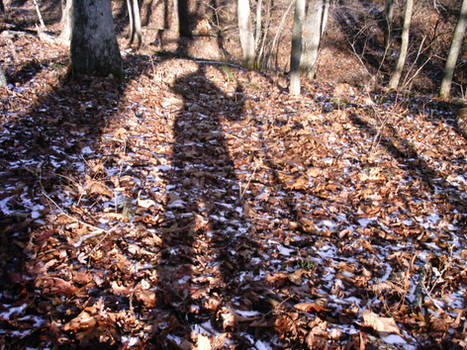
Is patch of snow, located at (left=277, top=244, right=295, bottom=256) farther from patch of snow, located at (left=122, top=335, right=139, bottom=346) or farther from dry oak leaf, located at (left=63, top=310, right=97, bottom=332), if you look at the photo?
dry oak leaf, located at (left=63, top=310, right=97, bottom=332)

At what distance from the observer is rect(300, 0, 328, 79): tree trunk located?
11430 millimetres

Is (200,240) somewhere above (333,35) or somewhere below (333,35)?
below

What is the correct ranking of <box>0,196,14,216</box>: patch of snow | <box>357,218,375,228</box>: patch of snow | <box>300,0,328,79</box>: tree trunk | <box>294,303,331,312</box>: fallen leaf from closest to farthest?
<box>294,303,331,312</box>: fallen leaf → <box>0,196,14,216</box>: patch of snow → <box>357,218,375,228</box>: patch of snow → <box>300,0,328,79</box>: tree trunk

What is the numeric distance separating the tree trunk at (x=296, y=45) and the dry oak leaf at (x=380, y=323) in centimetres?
718

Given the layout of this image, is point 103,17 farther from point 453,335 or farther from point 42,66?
point 453,335

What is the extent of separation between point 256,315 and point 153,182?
2639 millimetres

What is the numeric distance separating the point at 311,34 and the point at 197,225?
10.5 m

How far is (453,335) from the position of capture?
281cm

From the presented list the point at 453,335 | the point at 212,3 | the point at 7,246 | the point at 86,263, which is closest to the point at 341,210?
the point at 453,335

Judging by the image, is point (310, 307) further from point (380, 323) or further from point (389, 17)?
point (389, 17)

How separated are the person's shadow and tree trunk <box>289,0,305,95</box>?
2.89 m

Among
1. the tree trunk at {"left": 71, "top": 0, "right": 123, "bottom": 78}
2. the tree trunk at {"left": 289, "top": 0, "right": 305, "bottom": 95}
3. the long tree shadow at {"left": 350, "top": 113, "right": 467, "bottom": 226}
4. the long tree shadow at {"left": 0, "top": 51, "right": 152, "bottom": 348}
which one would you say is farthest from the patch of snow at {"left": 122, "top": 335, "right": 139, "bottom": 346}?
the tree trunk at {"left": 289, "top": 0, "right": 305, "bottom": 95}

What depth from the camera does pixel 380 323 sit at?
285 cm

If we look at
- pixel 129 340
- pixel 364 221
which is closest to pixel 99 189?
pixel 129 340
